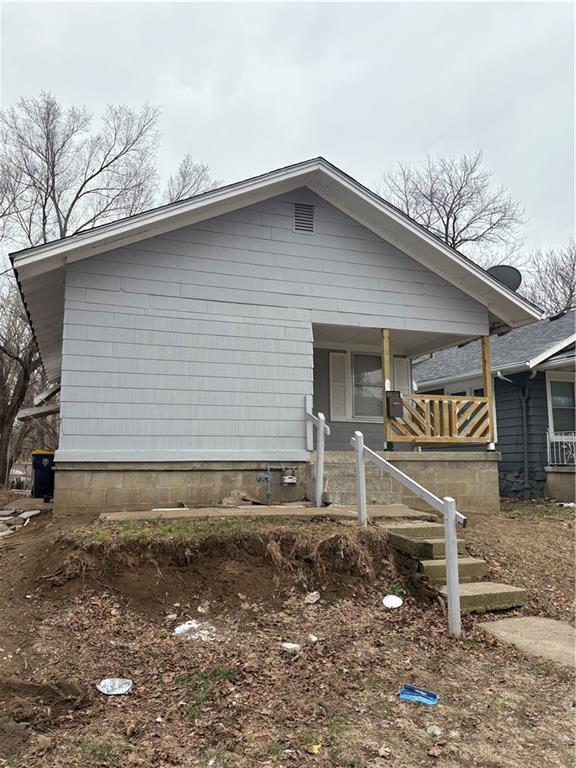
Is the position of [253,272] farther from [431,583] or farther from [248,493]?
[431,583]

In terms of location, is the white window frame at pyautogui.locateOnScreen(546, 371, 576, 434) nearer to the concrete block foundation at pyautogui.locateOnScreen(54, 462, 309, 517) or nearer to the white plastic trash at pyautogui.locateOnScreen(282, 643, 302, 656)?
the concrete block foundation at pyautogui.locateOnScreen(54, 462, 309, 517)

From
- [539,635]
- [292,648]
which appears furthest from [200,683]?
[539,635]

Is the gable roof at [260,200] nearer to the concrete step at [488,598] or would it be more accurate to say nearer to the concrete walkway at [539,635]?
the concrete step at [488,598]

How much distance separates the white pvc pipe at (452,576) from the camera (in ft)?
15.8

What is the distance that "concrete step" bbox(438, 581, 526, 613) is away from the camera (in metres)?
5.26

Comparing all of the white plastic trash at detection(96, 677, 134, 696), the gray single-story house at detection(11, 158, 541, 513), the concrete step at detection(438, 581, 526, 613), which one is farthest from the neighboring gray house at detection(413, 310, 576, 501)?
the white plastic trash at detection(96, 677, 134, 696)

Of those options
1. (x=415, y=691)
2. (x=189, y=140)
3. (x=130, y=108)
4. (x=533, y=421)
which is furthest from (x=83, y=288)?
(x=189, y=140)

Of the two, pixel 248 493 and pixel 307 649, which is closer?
pixel 307 649

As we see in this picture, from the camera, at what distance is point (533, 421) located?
14.0 meters

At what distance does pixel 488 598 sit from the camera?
5332mm

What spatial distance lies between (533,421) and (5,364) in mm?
20816

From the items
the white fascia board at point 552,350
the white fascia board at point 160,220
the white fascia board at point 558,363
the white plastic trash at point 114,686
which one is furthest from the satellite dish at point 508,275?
the white plastic trash at point 114,686

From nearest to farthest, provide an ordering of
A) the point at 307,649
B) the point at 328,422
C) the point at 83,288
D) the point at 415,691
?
the point at 415,691 → the point at 307,649 → the point at 83,288 → the point at 328,422

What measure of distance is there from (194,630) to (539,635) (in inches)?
114
